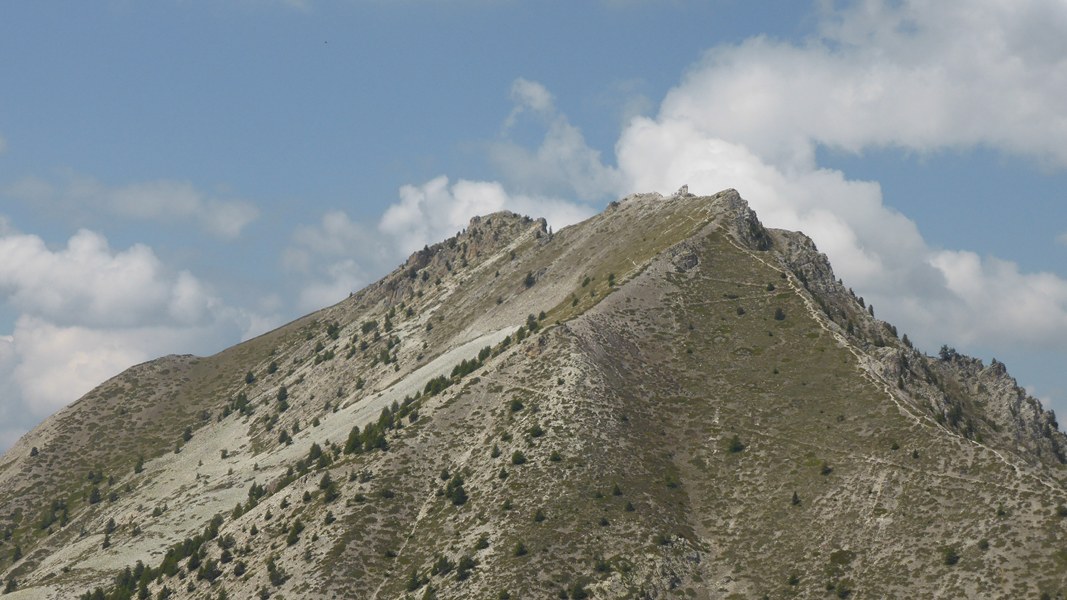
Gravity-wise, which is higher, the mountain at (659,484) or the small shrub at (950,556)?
the mountain at (659,484)

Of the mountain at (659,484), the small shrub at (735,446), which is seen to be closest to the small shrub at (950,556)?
the mountain at (659,484)

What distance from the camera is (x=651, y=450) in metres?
156

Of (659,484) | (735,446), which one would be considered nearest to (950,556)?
(735,446)

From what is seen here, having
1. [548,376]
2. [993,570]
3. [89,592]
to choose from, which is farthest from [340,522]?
[993,570]

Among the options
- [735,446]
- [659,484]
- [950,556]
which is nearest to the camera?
[950,556]

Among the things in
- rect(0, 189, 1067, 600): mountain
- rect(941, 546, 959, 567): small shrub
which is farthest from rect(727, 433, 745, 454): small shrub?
rect(941, 546, 959, 567): small shrub

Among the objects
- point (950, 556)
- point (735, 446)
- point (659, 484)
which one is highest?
point (735, 446)

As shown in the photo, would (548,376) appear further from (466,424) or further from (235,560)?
(235,560)

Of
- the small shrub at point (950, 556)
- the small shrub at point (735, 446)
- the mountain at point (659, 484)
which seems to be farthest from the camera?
the small shrub at point (735, 446)

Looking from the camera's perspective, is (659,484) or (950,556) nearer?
(950,556)

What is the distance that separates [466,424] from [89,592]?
6950cm

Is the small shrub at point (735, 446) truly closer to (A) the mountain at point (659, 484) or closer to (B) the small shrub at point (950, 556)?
(A) the mountain at point (659, 484)

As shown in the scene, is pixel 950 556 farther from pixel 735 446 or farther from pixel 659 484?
pixel 659 484

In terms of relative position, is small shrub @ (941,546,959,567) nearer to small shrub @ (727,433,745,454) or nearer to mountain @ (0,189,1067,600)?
mountain @ (0,189,1067,600)
